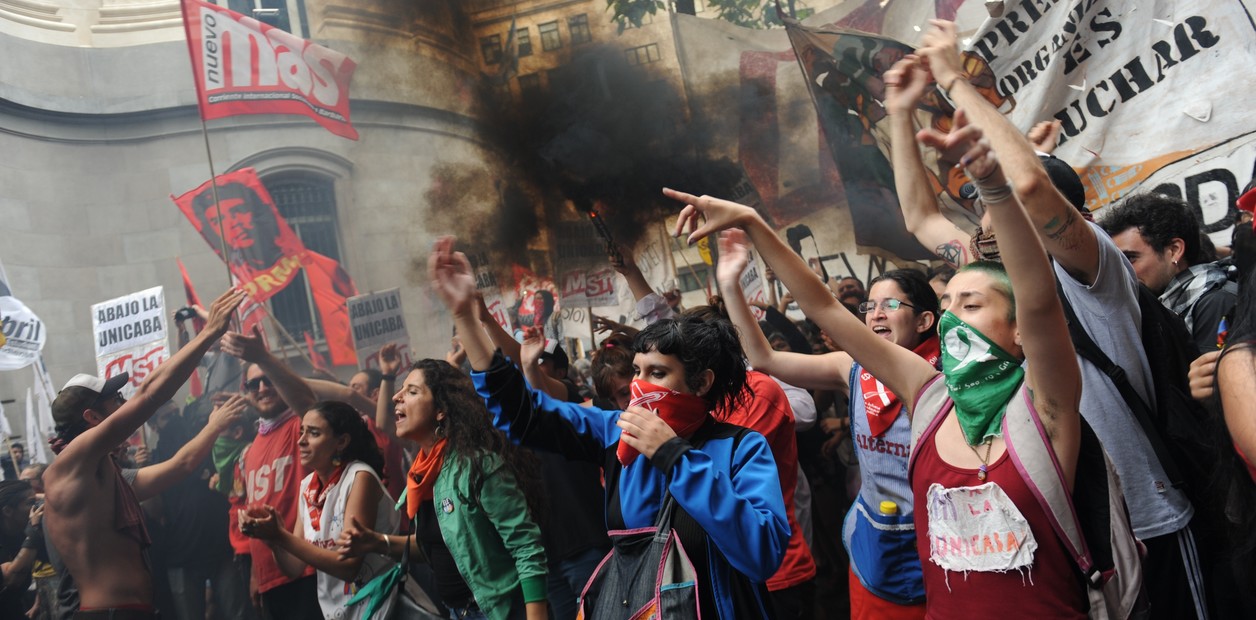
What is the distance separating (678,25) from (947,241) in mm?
5413

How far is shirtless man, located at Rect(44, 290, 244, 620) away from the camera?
5238 millimetres

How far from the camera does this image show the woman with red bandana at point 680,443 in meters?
2.14

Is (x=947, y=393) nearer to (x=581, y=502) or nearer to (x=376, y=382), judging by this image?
(x=581, y=502)

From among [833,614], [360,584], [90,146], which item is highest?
[90,146]

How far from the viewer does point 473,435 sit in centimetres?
386

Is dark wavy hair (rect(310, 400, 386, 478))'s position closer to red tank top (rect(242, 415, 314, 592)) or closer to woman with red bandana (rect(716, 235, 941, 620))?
red tank top (rect(242, 415, 314, 592))

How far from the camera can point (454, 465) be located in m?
3.79

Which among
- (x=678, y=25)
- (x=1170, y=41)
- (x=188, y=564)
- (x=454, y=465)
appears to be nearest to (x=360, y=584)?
(x=454, y=465)

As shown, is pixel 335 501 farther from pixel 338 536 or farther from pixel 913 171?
pixel 913 171

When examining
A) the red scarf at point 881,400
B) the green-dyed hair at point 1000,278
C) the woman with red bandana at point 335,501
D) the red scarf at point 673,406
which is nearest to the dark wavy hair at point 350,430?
the woman with red bandana at point 335,501

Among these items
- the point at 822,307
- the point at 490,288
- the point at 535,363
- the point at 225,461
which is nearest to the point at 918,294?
the point at 822,307

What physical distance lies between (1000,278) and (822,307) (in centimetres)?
49

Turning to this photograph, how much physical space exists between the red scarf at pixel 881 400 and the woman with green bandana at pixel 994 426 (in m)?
0.68

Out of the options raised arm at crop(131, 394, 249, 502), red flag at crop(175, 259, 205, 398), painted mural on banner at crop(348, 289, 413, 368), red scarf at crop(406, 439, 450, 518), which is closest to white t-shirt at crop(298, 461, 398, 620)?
red scarf at crop(406, 439, 450, 518)
